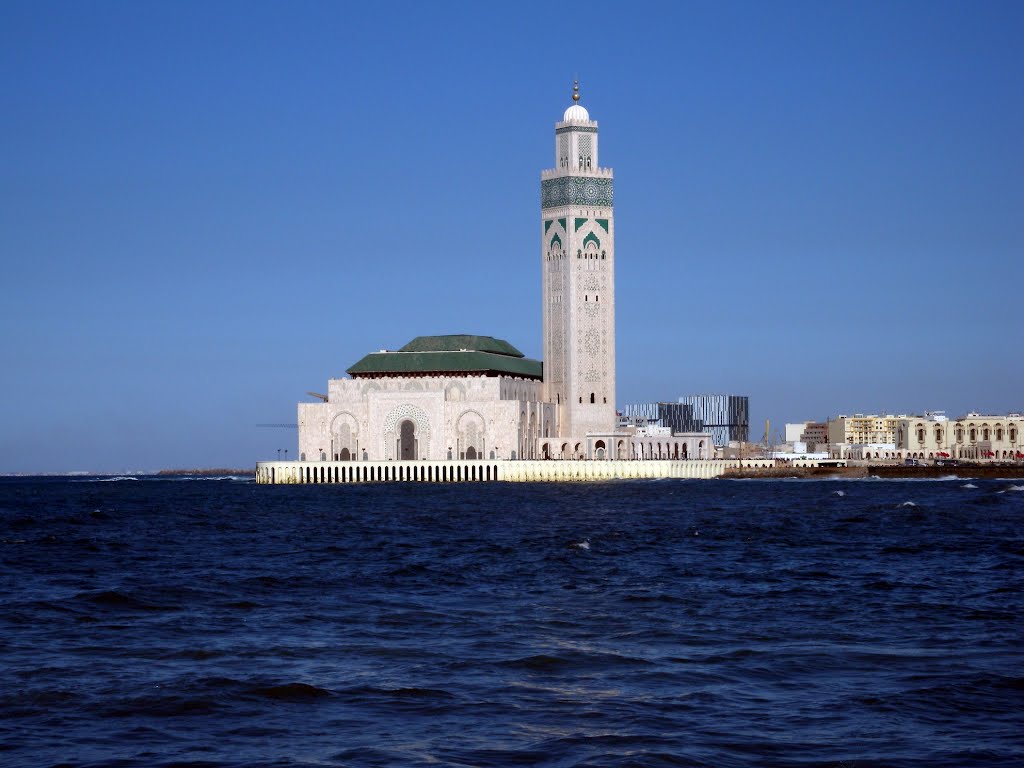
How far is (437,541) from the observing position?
50188 mm

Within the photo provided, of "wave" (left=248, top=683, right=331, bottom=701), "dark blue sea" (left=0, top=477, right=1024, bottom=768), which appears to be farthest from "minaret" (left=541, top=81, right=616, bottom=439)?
"wave" (left=248, top=683, right=331, bottom=701)

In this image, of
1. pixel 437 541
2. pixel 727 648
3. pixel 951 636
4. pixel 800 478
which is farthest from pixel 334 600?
pixel 800 478

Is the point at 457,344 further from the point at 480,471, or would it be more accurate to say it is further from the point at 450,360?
the point at 480,471

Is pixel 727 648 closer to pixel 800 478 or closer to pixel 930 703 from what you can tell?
pixel 930 703

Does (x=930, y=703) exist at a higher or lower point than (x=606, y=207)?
lower

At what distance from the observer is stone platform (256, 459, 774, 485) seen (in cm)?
14275

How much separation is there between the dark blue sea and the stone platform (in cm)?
9382

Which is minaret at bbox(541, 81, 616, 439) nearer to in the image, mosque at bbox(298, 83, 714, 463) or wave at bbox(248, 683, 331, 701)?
mosque at bbox(298, 83, 714, 463)

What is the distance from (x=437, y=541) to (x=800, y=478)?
108 metres

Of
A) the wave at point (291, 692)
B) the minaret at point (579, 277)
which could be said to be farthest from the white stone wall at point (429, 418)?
the wave at point (291, 692)

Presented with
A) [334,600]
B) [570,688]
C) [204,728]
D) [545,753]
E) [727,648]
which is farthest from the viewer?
[334,600]

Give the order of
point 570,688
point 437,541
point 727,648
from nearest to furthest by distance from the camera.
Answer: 1. point 570,688
2. point 727,648
3. point 437,541

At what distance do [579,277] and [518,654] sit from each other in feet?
415

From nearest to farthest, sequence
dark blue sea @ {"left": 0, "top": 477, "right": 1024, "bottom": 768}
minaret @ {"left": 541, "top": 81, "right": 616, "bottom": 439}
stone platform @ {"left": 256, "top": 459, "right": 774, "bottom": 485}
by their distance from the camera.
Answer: dark blue sea @ {"left": 0, "top": 477, "right": 1024, "bottom": 768}, stone platform @ {"left": 256, "top": 459, "right": 774, "bottom": 485}, minaret @ {"left": 541, "top": 81, "right": 616, "bottom": 439}
